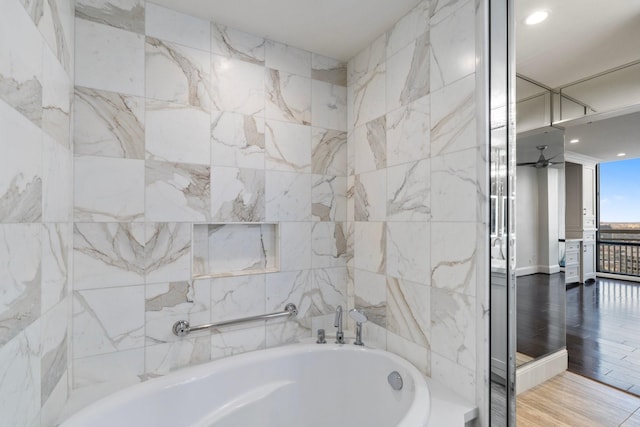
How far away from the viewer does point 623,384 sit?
49.2 inches

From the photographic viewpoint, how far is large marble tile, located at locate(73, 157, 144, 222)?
1459 mm

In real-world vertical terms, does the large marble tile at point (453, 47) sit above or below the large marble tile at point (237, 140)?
above

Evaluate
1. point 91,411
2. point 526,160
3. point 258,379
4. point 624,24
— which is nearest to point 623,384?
point 526,160

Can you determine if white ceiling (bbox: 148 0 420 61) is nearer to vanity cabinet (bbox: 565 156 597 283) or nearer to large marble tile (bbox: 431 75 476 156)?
large marble tile (bbox: 431 75 476 156)

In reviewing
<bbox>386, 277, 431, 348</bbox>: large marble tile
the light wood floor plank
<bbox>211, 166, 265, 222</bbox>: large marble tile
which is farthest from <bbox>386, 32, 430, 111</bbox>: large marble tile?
the light wood floor plank

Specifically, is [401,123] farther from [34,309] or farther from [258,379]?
[34,309]

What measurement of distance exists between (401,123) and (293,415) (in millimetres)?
1754

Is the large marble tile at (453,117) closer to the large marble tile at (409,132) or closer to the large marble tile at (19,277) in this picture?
the large marble tile at (409,132)

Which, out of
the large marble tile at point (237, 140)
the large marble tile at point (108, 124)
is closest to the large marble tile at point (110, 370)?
the large marble tile at point (108, 124)

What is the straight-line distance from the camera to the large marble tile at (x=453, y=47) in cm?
137

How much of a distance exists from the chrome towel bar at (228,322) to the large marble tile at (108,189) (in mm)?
610

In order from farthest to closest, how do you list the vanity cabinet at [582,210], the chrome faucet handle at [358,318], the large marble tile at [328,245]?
the large marble tile at [328,245] → the chrome faucet handle at [358,318] → the vanity cabinet at [582,210]

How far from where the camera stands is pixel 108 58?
1517 millimetres

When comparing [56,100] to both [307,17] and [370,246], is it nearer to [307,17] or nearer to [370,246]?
[307,17]
